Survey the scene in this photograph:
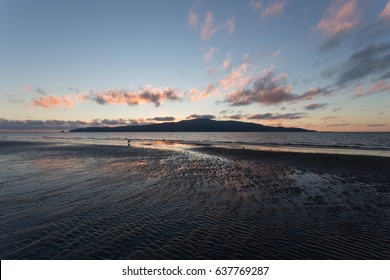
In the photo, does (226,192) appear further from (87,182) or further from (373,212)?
(87,182)

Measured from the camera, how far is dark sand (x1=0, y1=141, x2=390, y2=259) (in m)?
7.93

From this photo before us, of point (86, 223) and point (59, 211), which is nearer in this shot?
point (86, 223)

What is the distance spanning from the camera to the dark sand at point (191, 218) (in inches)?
312

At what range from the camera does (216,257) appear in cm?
756

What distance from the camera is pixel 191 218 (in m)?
11.1

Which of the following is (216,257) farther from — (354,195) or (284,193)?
(354,195)

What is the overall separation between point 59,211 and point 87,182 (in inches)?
281
